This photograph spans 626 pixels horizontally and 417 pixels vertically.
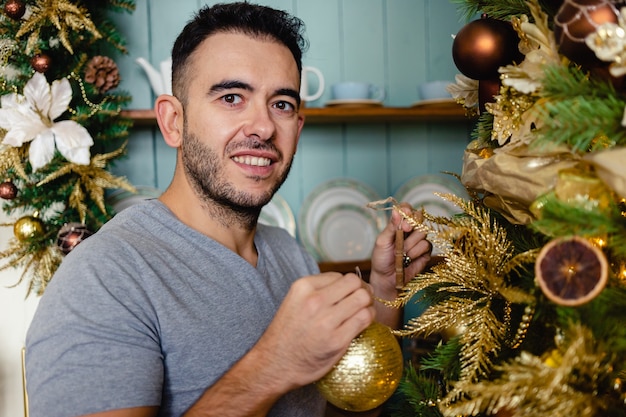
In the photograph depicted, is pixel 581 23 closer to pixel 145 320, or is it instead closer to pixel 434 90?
pixel 145 320

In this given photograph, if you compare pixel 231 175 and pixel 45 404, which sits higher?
pixel 231 175

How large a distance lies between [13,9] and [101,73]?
261mm

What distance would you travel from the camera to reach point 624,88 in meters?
0.43

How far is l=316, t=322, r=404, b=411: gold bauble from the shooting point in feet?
2.08

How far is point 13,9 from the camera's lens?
1380mm

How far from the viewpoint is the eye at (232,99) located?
116cm

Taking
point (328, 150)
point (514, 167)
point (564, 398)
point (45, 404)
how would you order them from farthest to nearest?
point (328, 150), point (45, 404), point (514, 167), point (564, 398)

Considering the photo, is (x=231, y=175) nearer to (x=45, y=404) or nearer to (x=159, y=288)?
(x=159, y=288)

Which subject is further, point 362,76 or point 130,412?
point 362,76

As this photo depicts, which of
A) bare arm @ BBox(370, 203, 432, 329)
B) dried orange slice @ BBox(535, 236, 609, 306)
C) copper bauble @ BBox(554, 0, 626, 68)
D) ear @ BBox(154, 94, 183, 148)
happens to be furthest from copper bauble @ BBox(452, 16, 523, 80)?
ear @ BBox(154, 94, 183, 148)

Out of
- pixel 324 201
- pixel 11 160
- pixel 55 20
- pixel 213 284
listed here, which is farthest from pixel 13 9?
pixel 324 201

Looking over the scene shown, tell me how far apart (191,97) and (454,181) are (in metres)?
1.39

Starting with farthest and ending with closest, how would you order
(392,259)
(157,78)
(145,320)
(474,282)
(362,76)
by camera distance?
(362,76), (157,78), (392,259), (145,320), (474,282)

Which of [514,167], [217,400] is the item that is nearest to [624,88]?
[514,167]
